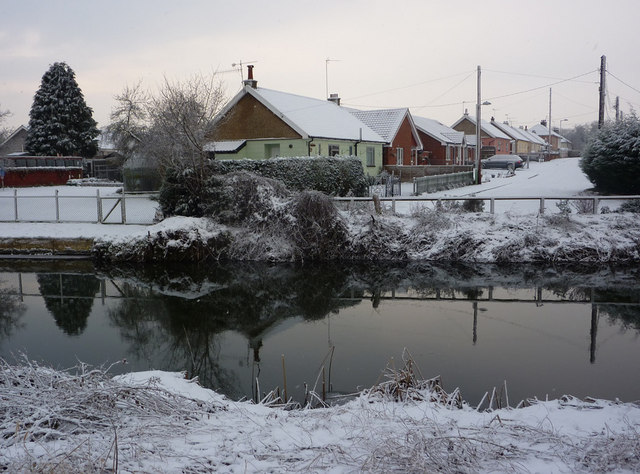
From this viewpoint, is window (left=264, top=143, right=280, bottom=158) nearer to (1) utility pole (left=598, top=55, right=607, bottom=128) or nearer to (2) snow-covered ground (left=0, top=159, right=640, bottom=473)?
(1) utility pole (left=598, top=55, right=607, bottom=128)

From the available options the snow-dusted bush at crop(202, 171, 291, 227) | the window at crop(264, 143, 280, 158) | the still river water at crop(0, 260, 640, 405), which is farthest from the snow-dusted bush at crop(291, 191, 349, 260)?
the window at crop(264, 143, 280, 158)

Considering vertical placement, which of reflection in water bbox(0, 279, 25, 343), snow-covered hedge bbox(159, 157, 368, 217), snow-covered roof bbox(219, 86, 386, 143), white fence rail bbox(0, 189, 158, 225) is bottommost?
reflection in water bbox(0, 279, 25, 343)

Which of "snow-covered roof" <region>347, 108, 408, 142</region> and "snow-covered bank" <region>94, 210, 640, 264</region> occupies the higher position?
"snow-covered roof" <region>347, 108, 408, 142</region>

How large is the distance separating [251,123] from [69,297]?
751 inches

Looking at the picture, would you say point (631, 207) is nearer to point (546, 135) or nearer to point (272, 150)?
point (272, 150)

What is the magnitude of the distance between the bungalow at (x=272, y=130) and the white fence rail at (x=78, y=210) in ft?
25.0

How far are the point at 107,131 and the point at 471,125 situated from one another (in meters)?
47.5

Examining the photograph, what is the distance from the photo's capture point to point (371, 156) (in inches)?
1398

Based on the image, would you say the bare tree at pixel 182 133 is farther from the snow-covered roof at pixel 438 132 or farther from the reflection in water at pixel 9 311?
the snow-covered roof at pixel 438 132

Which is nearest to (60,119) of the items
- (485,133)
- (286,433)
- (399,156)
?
(399,156)

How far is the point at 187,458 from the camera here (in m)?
4.67

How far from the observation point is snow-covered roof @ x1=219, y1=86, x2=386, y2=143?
2961cm

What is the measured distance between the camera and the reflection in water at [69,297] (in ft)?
36.1

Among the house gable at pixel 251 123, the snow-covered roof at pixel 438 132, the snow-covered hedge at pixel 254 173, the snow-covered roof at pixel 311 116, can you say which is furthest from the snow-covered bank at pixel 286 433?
the snow-covered roof at pixel 438 132
